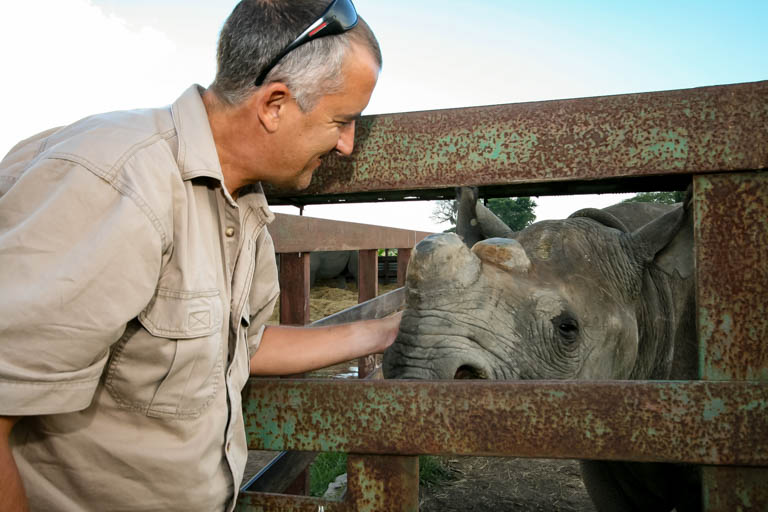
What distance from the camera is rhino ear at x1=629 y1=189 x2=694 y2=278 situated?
244 cm

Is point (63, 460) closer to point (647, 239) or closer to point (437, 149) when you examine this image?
point (437, 149)

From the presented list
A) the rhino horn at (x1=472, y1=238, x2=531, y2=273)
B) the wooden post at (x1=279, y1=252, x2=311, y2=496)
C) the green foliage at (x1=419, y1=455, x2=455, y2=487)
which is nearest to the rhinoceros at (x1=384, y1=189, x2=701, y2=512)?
the rhino horn at (x1=472, y1=238, x2=531, y2=273)

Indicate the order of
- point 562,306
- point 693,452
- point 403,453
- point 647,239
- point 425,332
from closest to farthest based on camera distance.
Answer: point 693,452
point 403,453
point 425,332
point 562,306
point 647,239

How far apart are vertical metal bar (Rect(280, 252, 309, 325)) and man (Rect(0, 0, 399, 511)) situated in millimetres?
2384

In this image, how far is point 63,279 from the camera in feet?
3.56

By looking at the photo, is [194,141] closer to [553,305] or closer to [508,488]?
[553,305]

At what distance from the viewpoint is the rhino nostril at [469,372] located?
6.48 feet

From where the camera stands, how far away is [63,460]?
4.53ft

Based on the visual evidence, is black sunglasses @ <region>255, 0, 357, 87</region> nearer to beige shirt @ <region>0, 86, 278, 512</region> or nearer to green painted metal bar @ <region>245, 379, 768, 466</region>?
beige shirt @ <region>0, 86, 278, 512</region>

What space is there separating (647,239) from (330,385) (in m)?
1.61

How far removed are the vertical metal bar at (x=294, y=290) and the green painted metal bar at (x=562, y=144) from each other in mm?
2293

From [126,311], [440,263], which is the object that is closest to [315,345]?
[440,263]

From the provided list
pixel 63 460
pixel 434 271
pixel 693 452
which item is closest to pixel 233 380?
pixel 63 460

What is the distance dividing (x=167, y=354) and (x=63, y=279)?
13.0 inches
